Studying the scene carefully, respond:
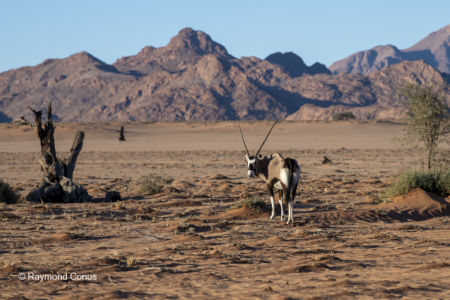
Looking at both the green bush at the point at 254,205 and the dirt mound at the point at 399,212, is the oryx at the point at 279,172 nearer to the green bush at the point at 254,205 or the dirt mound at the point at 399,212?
the dirt mound at the point at 399,212

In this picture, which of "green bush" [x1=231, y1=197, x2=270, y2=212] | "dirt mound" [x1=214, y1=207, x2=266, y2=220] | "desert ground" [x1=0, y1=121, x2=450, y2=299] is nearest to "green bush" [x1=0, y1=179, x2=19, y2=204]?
"desert ground" [x1=0, y1=121, x2=450, y2=299]

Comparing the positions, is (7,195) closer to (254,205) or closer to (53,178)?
(53,178)

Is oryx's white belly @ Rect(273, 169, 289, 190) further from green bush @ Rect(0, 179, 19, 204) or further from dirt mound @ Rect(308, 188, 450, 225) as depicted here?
green bush @ Rect(0, 179, 19, 204)

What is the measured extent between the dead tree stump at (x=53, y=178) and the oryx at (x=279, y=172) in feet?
24.0

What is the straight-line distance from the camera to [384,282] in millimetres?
7930

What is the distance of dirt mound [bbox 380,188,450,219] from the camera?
14969 millimetres

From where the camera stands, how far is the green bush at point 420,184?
16578 millimetres

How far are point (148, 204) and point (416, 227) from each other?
27.4 ft

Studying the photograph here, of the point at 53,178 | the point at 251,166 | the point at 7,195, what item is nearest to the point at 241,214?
the point at 251,166

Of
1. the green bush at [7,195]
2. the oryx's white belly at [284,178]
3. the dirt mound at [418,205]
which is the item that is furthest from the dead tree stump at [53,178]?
the dirt mound at [418,205]

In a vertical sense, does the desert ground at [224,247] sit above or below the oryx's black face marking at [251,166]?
below

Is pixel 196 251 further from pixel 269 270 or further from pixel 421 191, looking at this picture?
pixel 421 191

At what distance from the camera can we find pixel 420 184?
1688 cm

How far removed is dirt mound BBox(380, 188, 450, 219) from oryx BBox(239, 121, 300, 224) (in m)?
3.16
